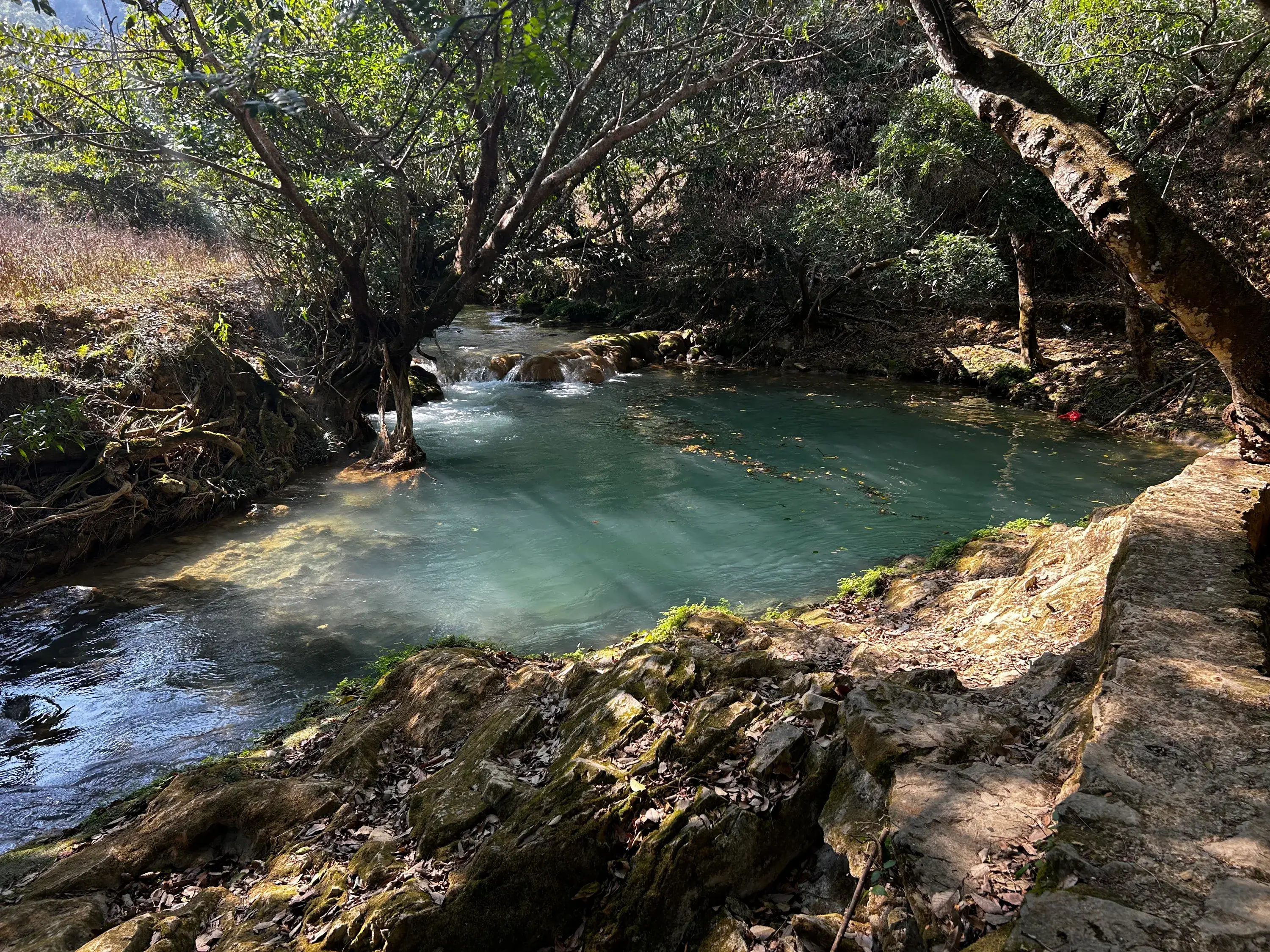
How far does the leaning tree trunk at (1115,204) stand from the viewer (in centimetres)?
447

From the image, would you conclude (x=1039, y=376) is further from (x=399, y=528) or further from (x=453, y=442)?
(x=399, y=528)

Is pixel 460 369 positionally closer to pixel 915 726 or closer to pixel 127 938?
pixel 127 938

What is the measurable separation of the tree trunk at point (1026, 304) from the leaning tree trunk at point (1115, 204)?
32.3 ft

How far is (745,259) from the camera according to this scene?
2036cm

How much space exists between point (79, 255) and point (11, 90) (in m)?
5.12

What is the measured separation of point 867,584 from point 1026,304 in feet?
34.1

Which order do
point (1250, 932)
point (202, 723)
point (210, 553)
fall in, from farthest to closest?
point (210, 553) < point (202, 723) < point (1250, 932)

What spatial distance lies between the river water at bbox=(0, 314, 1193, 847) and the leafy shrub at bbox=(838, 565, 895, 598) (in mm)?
399

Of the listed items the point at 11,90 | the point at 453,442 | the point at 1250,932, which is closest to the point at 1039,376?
the point at 453,442

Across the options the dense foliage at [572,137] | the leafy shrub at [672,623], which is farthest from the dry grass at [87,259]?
the leafy shrub at [672,623]

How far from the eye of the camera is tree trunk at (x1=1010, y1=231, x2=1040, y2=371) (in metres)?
14.0

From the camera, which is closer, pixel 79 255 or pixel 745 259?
pixel 79 255

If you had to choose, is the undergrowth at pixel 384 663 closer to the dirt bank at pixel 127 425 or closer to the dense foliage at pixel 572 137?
the dense foliage at pixel 572 137

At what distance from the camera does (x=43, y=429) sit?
8.20 meters
